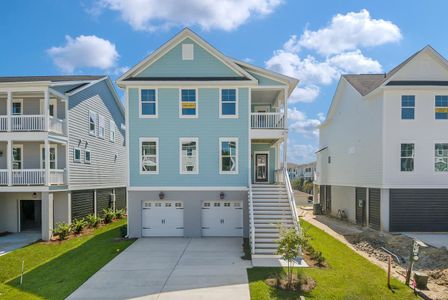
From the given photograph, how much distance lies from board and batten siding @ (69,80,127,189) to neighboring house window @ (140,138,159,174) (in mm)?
4987

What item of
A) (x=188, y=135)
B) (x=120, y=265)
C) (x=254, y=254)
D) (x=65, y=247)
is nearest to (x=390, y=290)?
(x=254, y=254)

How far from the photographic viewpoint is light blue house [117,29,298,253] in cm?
1845

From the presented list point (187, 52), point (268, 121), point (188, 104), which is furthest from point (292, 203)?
point (187, 52)

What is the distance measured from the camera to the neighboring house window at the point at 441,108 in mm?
19344

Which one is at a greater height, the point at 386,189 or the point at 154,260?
the point at 386,189

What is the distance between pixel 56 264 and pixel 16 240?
6168mm

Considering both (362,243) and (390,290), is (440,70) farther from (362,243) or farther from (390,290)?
(390,290)

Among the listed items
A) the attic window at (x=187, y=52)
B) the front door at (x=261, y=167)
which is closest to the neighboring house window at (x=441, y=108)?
the front door at (x=261, y=167)

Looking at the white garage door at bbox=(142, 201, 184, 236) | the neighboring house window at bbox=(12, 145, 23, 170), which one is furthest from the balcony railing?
the neighboring house window at bbox=(12, 145, 23, 170)

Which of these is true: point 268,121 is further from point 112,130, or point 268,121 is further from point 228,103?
point 112,130

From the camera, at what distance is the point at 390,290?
10.7m

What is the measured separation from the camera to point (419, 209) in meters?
19.1

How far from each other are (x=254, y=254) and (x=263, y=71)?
395 inches

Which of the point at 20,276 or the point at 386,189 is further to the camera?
the point at 386,189
